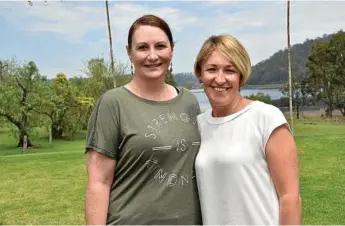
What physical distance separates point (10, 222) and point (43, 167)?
4218mm

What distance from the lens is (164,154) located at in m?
1.67

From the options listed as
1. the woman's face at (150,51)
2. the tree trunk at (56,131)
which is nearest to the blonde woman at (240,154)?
the woman's face at (150,51)

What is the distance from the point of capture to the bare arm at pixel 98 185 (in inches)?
66.1

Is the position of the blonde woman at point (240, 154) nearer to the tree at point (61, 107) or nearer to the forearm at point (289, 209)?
the forearm at point (289, 209)

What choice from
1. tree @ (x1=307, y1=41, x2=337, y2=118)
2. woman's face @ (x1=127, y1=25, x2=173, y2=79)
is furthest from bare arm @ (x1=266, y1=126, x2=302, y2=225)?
tree @ (x1=307, y1=41, x2=337, y2=118)

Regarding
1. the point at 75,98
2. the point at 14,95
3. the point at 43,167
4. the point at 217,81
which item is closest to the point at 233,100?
the point at 217,81

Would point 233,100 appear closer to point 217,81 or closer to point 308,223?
point 217,81

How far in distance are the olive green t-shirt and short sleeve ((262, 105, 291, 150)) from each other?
29 cm

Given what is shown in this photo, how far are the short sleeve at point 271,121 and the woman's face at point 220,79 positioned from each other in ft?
0.51

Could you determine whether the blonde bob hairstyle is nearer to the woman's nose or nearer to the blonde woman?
the blonde woman

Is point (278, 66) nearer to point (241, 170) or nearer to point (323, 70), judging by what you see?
point (323, 70)

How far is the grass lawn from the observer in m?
5.63

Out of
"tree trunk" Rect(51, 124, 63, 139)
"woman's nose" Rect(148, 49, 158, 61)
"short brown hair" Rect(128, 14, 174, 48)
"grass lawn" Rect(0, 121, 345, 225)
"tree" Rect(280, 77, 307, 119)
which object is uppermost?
"short brown hair" Rect(128, 14, 174, 48)

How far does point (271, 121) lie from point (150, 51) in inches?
20.6
